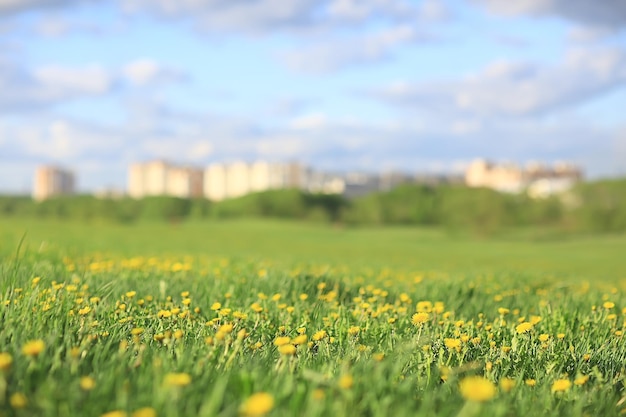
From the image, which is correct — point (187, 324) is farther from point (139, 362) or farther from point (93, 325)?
point (139, 362)

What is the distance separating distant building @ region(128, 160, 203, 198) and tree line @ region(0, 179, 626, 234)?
39988mm

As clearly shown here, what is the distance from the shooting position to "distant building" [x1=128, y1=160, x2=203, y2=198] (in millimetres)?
161750

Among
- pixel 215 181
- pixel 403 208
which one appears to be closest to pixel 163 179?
pixel 215 181

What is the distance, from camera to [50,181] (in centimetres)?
16388

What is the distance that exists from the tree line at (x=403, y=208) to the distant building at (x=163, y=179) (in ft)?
131

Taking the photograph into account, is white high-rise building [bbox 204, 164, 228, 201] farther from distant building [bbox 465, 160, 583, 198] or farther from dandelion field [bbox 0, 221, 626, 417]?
dandelion field [bbox 0, 221, 626, 417]

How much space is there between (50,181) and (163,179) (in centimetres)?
2979

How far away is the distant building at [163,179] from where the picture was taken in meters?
162

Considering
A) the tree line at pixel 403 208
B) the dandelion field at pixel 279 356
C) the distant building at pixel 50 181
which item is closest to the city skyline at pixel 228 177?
the distant building at pixel 50 181

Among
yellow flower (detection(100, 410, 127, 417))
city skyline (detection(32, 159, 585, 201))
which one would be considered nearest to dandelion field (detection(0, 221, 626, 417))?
yellow flower (detection(100, 410, 127, 417))

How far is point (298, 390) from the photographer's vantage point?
222 centimetres

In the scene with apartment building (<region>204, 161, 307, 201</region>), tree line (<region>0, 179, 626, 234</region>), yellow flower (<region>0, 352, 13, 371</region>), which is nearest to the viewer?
yellow flower (<region>0, 352, 13, 371</region>)

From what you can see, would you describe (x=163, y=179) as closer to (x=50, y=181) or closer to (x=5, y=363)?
(x=50, y=181)

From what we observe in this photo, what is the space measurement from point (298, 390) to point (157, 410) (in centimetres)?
48
